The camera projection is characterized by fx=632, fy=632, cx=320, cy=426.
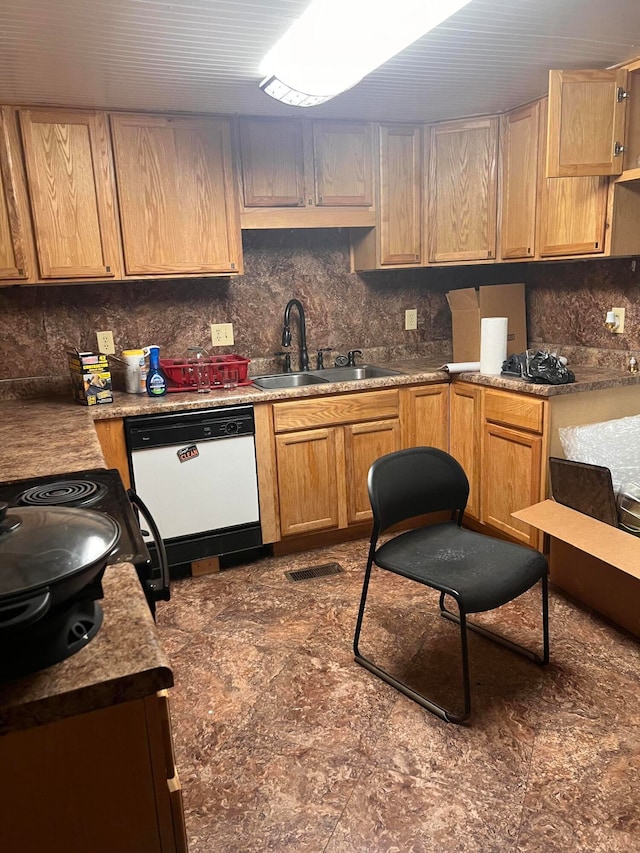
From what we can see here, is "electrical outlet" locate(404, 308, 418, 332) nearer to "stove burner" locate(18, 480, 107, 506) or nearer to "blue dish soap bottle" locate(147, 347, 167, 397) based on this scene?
"blue dish soap bottle" locate(147, 347, 167, 397)

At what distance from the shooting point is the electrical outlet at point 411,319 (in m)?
3.85

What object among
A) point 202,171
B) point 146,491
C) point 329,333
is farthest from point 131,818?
point 329,333

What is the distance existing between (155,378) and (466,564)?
171 cm

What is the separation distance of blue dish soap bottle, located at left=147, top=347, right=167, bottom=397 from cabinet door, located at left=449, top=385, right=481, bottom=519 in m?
1.51

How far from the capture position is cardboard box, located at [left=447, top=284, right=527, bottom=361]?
343cm

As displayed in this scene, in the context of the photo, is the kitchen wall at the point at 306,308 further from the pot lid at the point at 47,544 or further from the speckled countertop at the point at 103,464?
the pot lid at the point at 47,544

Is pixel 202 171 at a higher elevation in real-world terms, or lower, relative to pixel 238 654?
higher

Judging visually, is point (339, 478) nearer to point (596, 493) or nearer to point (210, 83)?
point (596, 493)

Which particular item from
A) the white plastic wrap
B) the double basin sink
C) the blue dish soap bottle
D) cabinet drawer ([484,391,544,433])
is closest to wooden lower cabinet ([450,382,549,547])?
cabinet drawer ([484,391,544,433])

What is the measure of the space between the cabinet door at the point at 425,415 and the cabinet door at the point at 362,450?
0.07m

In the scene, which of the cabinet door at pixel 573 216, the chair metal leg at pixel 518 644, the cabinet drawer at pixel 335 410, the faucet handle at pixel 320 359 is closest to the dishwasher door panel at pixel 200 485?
the cabinet drawer at pixel 335 410

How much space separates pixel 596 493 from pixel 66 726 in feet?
7.33

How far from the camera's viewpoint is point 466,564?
2.11 meters

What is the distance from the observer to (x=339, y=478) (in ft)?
10.7
